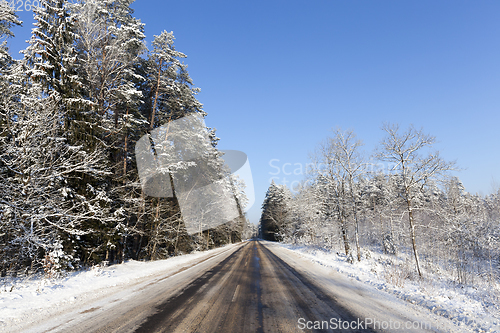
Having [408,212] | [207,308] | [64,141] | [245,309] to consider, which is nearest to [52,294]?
[207,308]

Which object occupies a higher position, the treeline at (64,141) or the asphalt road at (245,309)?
the treeline at (64,141)

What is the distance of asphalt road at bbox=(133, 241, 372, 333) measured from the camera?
4098 mm

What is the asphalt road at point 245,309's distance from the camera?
4098mm

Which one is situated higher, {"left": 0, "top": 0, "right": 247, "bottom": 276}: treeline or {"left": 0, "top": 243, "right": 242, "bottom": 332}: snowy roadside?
{"left": 0, "top": 0, "right": 247, "bottom": 276}: treeline

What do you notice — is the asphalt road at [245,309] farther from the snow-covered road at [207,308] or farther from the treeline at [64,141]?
the treeline at [64,141]

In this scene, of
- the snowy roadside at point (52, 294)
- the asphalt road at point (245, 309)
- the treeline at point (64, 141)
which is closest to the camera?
the asphalt road at point (245, 309)

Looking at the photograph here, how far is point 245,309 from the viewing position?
5.07m

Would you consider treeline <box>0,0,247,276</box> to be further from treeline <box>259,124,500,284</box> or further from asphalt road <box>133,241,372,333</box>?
treeline <box>259,124,500,284</box>

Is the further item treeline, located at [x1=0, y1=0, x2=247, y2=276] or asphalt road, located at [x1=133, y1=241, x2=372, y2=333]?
treeline, located at [x1=0, y1=0, x2=247, y2=276]

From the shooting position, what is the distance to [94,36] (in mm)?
11797

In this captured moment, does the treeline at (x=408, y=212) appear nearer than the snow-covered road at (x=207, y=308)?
No

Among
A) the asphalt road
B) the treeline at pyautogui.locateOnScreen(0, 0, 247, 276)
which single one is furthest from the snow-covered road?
the treeline at pyautogui.locateOnScreen(0, 0, 247, 276)

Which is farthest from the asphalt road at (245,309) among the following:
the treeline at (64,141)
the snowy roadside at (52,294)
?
the treeline at (64,141)

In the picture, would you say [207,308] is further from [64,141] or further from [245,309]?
[64,141]
